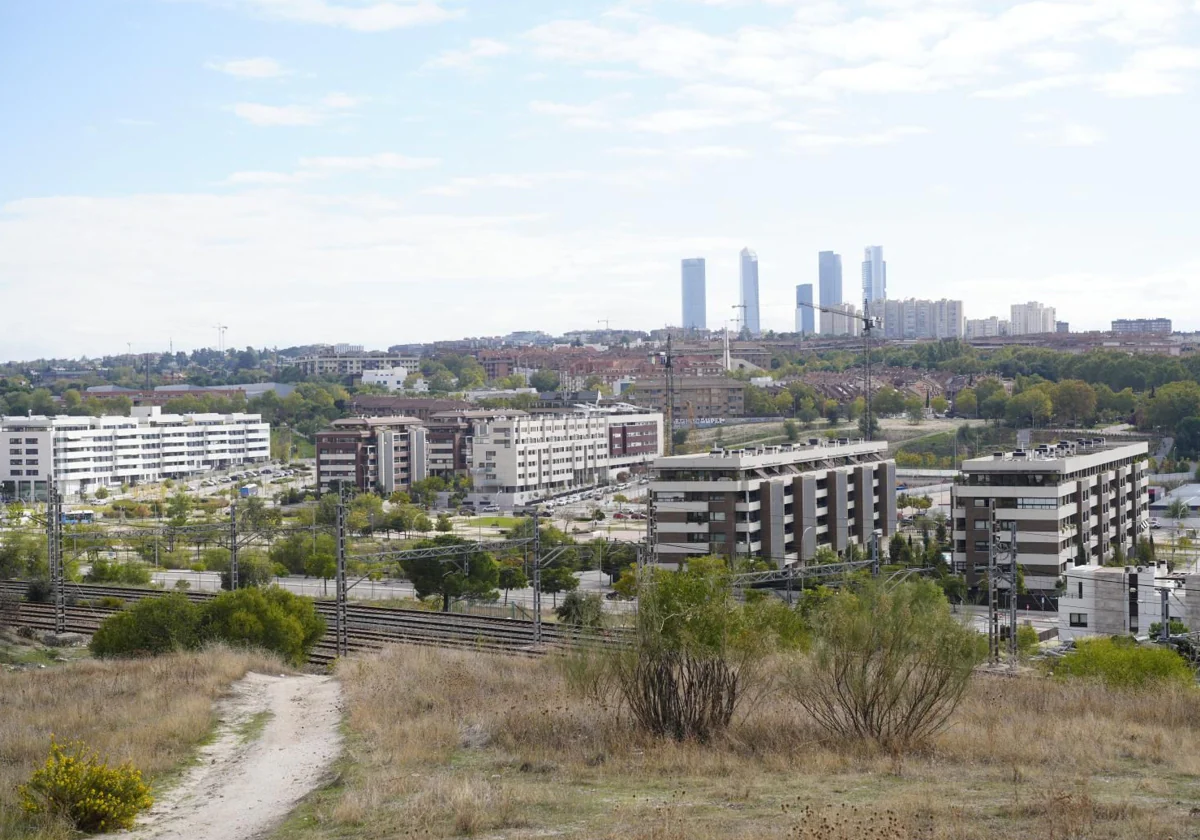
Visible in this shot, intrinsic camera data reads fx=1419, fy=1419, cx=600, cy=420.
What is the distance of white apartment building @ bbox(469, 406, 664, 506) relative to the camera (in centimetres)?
5344

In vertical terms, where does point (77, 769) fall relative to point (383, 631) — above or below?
above

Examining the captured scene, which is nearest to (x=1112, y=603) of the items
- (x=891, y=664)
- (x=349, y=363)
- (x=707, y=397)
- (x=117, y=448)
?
(x=891, y=664)

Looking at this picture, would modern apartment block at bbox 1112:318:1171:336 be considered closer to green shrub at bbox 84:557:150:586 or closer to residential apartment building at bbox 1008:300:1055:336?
residential apartment building at bbox 1008:300:1055:336

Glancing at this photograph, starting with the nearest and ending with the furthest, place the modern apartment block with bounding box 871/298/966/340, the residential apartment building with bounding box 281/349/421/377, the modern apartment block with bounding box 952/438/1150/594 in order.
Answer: the modern apartment block with bounding box 952/438/1150/594
the residential apartment building with bounding box 281/349/421/377
the modern apartment block with bounding box 871/298/966/340

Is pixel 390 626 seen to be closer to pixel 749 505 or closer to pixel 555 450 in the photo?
pixel 749 505

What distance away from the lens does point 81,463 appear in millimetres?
58969

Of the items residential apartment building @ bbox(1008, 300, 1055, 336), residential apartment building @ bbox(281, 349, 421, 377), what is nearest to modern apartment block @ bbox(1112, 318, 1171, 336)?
residential apartment building @ bbox(1008, 300, 1055, 336)

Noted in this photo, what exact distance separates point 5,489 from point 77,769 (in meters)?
54.2

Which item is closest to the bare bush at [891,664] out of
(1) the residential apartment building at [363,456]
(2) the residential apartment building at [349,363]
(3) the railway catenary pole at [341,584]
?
(3) the railway catenary pole at [341,584]

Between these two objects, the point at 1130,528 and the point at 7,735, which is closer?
the point at 7,735

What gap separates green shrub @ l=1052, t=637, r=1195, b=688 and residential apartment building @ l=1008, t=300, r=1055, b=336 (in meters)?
165

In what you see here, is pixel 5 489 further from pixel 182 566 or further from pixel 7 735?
pixel 7 735

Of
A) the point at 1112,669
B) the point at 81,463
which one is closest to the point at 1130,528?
Answer: the point at 1112,669

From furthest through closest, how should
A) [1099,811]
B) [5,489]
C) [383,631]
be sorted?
[5,489] < [383,631] < [1099,811]
